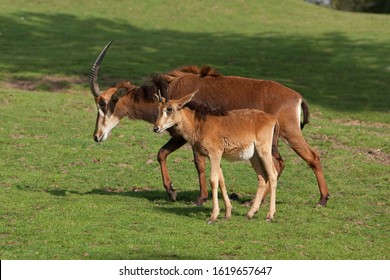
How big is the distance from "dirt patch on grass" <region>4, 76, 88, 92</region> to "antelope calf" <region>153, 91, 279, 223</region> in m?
13.5

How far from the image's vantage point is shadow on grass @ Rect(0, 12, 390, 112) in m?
27.1

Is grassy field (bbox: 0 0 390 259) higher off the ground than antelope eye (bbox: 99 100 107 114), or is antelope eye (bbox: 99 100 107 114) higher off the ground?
antelope eye (bbox: 99 100 107 114)

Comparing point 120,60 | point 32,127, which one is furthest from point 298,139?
point 120,60

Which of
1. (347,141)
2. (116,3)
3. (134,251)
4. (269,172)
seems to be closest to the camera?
(134,251)

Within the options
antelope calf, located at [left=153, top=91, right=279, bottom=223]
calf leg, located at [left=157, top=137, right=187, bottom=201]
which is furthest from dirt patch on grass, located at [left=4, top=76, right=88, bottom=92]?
antelope calf, located at [left=153, top=91, right=279, bottom=223]

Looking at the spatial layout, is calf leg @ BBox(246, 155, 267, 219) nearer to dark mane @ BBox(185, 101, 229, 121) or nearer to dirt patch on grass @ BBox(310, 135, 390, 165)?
dark mane @ BBox(185, 101, 229, 121)

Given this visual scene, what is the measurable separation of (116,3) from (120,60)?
11.7 meters

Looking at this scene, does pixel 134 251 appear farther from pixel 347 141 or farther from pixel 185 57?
pixel 185 57

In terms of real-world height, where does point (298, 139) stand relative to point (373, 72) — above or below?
above

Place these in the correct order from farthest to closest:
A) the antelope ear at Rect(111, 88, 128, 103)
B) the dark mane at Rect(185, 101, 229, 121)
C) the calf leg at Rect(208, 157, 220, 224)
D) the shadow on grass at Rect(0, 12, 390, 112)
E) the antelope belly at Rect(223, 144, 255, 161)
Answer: the shadow on grass at Rect(0, 12, 390, 112), the antelope ear at Rect(111, 88, 128, 103), the dark mane at Rect(185, 101, 229, 121), the antelope belly at Rect(223, 144, 255, 161), the calf leg at Rect(208, 157, 220, 224)

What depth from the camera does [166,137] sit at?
19.6 meters

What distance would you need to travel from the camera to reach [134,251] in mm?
10602

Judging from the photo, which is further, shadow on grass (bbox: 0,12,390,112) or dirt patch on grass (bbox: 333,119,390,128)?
shadow on grass (bbox: 0,12,390,112)

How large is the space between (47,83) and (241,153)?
14.5 meters
